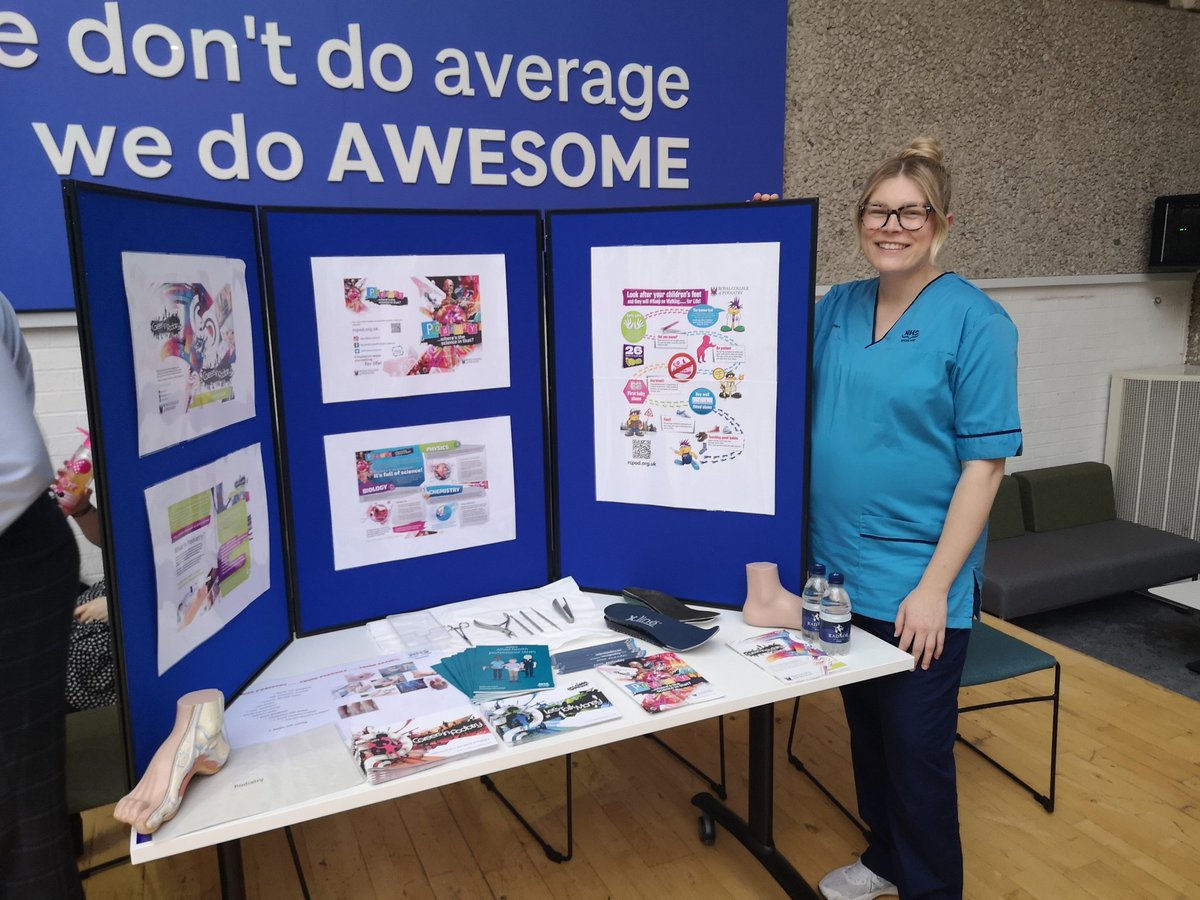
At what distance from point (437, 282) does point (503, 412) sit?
1.06ft

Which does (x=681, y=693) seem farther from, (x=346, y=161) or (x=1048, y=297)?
(x=1048, y=297)

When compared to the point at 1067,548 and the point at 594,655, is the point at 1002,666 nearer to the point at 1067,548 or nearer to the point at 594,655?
the point at 594,655

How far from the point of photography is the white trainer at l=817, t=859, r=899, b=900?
81.4 inches

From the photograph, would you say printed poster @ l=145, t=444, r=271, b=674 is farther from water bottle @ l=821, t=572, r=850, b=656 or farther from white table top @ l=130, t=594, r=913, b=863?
water bottle @ l=821, t=572, r=850, b=656

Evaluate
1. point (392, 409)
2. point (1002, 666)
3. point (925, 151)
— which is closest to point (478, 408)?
point (392, 409)

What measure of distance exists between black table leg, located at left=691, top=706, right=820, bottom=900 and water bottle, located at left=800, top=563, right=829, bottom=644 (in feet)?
0.79

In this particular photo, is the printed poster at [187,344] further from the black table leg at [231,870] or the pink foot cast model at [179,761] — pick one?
the black table leg at [231,870]

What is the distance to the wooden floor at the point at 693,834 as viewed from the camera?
218 centimetres

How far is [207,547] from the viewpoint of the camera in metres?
1.44

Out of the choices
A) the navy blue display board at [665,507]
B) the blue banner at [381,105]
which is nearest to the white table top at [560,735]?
the navy blue display board at [665,507]

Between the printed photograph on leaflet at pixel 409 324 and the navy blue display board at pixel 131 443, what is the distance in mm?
237

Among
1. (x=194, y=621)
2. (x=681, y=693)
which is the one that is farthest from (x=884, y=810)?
(x=194, y=621)

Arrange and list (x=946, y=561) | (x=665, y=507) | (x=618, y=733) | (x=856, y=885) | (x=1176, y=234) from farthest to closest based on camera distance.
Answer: (x=1176, y=234) → (x=856, y=885) → (x=665, y=507) → (x=946, y=561) → (x=618, y=733)

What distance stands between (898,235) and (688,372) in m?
0.51
